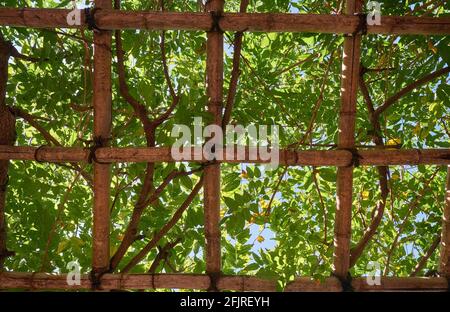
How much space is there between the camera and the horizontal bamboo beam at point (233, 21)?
2.01 meters

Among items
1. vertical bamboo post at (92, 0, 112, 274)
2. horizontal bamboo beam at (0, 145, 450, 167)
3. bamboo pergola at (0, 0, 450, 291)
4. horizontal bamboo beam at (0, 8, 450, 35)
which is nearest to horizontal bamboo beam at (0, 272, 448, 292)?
bamboo pergola at (0, 0, 450, 291)

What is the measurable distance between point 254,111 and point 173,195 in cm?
61

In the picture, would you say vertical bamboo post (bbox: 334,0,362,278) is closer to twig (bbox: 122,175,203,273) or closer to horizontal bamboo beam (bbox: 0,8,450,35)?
horizontal bamboo beam (bbox: 0,8,450,35)

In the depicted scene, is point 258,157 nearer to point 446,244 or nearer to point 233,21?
point 233,21

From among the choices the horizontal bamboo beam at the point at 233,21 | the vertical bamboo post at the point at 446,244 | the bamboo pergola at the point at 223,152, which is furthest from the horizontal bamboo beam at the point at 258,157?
the horizontal bamboo beam at the point at 233,21

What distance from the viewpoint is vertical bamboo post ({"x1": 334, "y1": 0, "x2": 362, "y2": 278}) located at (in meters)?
2.09

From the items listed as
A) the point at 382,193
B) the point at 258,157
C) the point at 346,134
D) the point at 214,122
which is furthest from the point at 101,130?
the point at 382,193

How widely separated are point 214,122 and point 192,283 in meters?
0.75

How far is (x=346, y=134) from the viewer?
2117 mm

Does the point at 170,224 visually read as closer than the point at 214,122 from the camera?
No

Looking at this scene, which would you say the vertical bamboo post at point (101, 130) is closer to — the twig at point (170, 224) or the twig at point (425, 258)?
the twig at point (170, 224)

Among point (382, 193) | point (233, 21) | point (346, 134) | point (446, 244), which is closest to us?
point (233, 21)
